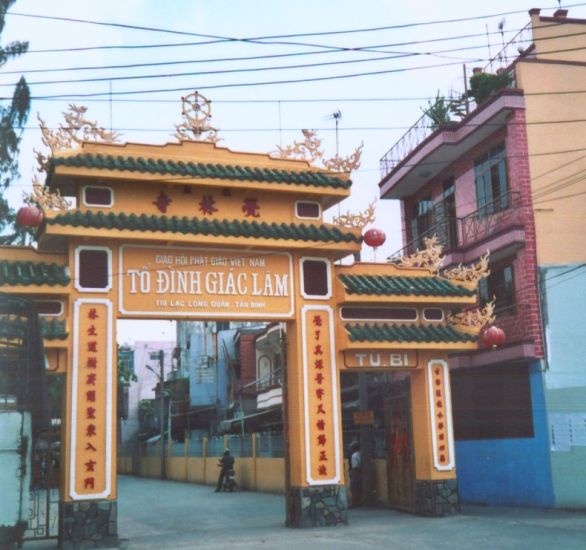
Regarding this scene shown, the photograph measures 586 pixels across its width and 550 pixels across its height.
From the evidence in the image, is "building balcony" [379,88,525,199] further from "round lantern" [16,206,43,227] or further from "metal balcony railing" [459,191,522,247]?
"round lantern" [16,206,43,227]

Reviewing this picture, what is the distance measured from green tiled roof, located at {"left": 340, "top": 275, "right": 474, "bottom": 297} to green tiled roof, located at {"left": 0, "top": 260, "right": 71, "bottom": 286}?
17.3 feet

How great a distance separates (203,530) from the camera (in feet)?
50.6

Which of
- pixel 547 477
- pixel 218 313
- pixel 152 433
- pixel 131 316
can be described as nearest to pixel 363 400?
pixel 547 477

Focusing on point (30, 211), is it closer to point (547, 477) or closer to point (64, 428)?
point (64, 428)

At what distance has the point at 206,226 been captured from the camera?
1434 centimetres

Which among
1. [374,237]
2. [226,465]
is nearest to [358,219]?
[374,237]

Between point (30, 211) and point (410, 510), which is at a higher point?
point (30, 211)

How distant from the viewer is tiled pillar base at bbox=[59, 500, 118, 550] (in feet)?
42.0

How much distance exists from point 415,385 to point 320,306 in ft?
8.80

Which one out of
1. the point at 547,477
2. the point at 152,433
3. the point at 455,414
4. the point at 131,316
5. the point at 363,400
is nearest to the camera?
the point at 131,316

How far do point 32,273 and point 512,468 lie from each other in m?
11.7

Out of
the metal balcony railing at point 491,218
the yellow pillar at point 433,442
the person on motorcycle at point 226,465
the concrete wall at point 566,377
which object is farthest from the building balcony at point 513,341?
the person on motorcycle at point 226,465

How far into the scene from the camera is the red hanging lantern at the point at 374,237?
1541cm

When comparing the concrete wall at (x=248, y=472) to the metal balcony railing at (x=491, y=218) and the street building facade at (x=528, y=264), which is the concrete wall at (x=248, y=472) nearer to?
the street building facade at (x=528, y=264)
